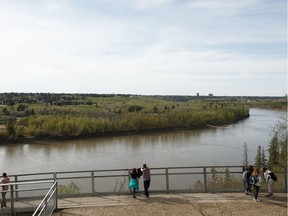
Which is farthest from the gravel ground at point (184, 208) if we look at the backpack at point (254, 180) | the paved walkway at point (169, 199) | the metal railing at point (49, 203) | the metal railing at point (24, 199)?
the metal railing at point (24, 199)

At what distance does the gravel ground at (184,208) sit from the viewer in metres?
12.4

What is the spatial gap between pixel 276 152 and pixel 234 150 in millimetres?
17183

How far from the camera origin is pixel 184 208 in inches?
509

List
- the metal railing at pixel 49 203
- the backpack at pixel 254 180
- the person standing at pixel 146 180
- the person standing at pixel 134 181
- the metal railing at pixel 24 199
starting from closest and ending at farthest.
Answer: the metal railing at pixel 49 203 < the metal railing at pixel 24 199 < the backpack at pixel 254 180 < the person standing at pixel 134 181 < the person standing at pixel 146 180

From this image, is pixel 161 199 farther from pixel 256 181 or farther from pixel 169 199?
pixel 256 181

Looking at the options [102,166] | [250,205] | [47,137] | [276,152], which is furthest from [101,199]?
[47,137]

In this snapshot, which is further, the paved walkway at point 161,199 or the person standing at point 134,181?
the person standing at point 134,181

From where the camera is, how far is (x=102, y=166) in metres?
36.9

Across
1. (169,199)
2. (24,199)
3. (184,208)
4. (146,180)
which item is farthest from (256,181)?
(24,199)

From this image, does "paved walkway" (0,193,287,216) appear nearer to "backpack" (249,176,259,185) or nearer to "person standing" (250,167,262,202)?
"person standing" (250,167,262,202)

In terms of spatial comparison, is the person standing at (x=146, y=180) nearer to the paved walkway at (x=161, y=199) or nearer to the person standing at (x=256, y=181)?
the paved walkway at (x=161, y=199)

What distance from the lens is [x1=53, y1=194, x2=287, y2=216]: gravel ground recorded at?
12.4 metres

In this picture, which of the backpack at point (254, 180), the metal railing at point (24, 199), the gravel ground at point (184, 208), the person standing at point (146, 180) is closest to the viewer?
the metal railing at point (24, 199)

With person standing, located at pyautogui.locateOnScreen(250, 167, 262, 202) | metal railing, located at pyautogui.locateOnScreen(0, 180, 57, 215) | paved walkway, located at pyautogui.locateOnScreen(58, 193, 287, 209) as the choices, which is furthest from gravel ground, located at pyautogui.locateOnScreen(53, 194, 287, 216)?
metal railing, located at pyautogui.locateOnScreen(0, 180, 57, 215)
